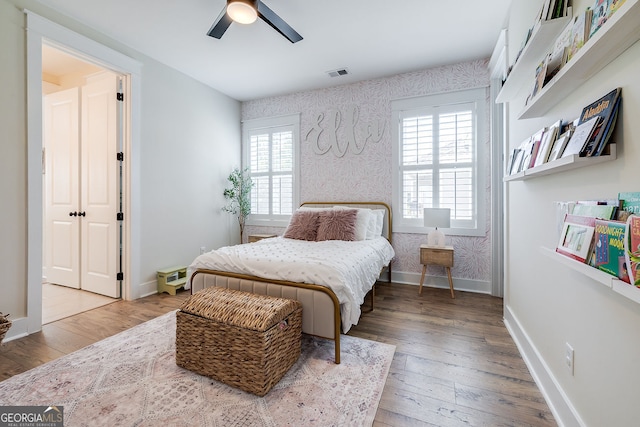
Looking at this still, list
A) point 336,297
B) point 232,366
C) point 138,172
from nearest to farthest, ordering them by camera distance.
A: point 232,366
point 336,297
point 138,172

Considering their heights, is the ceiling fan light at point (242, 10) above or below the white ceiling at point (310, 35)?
below

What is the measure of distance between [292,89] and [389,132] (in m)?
1.69

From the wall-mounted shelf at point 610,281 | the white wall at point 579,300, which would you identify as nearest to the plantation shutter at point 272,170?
the white wall at point 579,300

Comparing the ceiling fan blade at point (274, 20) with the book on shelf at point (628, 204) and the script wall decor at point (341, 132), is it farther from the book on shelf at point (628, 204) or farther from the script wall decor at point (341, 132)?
the book on shelf at point (628, 204)

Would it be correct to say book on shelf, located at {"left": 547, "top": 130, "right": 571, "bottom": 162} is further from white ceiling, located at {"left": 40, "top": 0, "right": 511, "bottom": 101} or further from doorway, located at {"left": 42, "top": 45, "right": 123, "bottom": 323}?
doorway, located at {"left": 42, "top": 45, "right": 123, "bottom": 323}

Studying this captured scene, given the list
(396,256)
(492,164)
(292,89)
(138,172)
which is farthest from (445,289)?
(138,172)

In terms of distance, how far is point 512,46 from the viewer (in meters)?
2.47

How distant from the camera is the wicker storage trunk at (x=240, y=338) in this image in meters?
1.60

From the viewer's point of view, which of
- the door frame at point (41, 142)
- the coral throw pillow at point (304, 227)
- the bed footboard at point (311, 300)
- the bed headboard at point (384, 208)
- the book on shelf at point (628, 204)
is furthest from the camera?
the bed headboard at point (384, 208)

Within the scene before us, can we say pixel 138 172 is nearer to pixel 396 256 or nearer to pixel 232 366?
pixel 232 366

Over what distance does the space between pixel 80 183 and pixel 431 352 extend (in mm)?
4386

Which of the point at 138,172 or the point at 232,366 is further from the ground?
the point at 138,172

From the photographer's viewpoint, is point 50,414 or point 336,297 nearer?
point 50,414

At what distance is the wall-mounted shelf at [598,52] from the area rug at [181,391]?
6.06 feet
